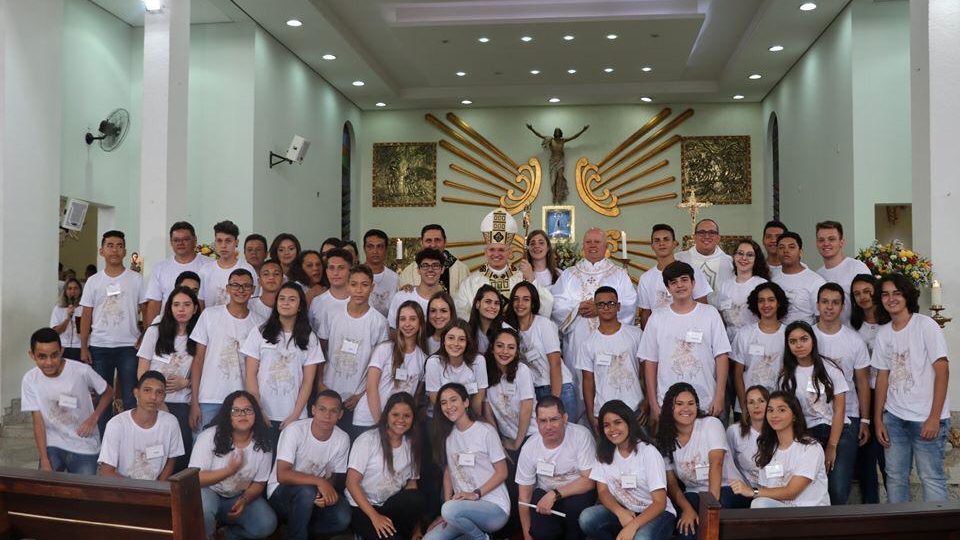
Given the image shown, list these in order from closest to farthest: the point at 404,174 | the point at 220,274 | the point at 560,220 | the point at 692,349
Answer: the point at 692,349 → the point at 220,274 → the point at 560,220 → the point at 404,174

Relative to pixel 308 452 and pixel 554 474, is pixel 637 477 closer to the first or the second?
pixel 554 474

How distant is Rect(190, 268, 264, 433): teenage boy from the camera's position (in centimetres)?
489

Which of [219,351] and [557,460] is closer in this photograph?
[557,460]

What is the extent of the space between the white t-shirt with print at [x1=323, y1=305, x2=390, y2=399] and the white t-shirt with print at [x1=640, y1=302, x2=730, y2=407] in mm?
1550

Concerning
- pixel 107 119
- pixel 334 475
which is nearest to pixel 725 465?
pixel 334 475

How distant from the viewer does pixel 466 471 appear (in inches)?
182

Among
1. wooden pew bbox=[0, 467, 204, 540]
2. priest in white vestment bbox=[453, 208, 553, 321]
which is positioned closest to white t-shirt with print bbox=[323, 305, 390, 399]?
priest in white vestment bbox=[453, 208, 553, 321]

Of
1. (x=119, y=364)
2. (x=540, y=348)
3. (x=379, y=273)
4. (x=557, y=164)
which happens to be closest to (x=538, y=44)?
(x=557, y=164)

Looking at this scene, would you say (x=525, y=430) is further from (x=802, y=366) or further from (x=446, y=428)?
(x=802, y=366)

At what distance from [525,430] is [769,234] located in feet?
7.67

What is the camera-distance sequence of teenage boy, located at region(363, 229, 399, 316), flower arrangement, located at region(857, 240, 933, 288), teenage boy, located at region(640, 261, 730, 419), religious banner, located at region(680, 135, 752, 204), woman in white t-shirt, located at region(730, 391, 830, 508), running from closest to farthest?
woman in white t-shirt, located at region(730, 391, 830, 508), teenage boy, located at region(640, 261, 730, 419), flower arrangement, located at region(857, 240, 933, 288), teenage boy, located at region(363, 229, 399, 316), religious banner, located at region(680, 135, 752, 204)

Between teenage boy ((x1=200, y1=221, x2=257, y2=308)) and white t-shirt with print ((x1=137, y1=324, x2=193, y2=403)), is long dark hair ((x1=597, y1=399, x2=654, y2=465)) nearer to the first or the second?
white t-shirt with print ((x1=137, y1=324, x2=193, y2=403))

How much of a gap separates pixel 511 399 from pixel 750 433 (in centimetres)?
125

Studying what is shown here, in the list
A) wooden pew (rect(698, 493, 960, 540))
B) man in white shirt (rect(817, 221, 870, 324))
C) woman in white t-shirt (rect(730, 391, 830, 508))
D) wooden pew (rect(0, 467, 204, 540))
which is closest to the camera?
wooden pew (rect(698, 493, 960, 540))
